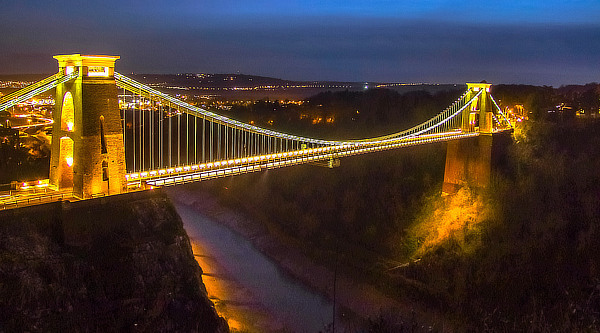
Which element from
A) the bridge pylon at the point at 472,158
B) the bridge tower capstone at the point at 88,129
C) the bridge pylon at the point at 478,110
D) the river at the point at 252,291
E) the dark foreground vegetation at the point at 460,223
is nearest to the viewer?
the bridge tower capstone at the point at 88,129

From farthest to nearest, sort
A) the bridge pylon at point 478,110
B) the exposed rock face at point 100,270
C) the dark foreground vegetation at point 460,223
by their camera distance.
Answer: the bridge pylon at point 478,110, the dark foreground vegetation at point 460,223, the exposed rock face at point 100,270

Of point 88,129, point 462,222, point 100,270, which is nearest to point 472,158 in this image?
point 462,222

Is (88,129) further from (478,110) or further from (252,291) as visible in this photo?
(478,110)

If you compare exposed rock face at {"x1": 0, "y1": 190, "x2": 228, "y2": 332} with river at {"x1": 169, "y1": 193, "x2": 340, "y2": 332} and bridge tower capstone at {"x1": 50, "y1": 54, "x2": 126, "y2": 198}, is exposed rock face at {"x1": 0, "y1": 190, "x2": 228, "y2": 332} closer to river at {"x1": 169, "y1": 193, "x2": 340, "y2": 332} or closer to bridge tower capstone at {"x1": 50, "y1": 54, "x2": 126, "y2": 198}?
bridge tower capstone at {"x1": 50, "y1": 54, "x2": 126, "y2": 198}

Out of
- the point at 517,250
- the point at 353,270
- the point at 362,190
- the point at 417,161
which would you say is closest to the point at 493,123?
the point at 417,161

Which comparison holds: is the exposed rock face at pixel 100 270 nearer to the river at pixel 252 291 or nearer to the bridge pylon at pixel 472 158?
the river at pixel 252 291

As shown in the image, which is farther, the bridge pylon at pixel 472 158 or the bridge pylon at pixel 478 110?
the bridge pylon at pixel 478 110

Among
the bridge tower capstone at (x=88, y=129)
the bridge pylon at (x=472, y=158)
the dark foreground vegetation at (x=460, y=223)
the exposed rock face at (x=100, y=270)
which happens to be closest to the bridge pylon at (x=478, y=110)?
the bridge pylon at (x=472, y=158)
